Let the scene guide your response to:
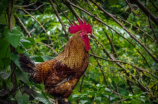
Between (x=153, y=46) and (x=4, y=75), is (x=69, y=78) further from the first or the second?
(x=153, y=46)

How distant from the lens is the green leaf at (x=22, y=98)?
110 cm

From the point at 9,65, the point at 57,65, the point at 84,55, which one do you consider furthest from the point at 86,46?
the point at 9,65

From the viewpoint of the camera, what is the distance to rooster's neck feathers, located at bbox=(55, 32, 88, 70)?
1.36 meters

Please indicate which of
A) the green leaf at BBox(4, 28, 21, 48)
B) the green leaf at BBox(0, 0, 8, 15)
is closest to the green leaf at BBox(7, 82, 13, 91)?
the green leaf at BBox(4, 28, 21, 48)

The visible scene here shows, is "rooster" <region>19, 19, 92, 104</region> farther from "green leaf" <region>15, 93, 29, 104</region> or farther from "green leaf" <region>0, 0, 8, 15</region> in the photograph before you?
"green leaf" <region>0, 0, 8, 15</region>

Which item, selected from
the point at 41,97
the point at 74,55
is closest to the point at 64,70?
the point at 74,55

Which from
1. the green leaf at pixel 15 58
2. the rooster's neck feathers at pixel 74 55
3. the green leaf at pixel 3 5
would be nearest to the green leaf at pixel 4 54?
the green leaf at pixel 15 58

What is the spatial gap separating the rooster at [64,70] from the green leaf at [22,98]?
0.77 feet

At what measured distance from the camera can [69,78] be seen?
4.51 ft

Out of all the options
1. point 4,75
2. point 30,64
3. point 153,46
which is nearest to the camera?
point 4,75

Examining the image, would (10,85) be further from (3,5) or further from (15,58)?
(3,5)

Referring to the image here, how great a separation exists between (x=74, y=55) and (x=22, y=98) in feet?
1.31

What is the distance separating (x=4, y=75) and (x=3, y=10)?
0.30m

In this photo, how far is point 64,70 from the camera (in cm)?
137
